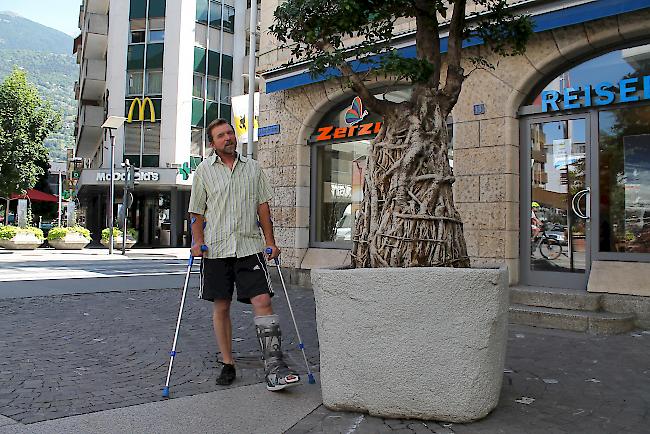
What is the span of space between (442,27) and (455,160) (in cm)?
178

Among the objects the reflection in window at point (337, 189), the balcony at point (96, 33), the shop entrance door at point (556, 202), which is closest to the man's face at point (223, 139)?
the shop entrance door at point (556, 202)

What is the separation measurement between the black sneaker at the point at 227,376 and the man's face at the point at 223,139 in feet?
5.11

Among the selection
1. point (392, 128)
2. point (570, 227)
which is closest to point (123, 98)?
point (570, 227)

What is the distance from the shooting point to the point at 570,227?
759cm

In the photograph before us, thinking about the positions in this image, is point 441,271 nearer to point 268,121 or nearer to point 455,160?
point 455,160

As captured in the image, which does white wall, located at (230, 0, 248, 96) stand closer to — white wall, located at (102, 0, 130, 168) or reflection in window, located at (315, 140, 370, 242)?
white wall, located at (102, 0, 130, 168)

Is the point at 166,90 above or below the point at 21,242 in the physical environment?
above

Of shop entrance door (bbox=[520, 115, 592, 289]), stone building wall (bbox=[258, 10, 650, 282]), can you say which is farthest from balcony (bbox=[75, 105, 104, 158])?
shop entrance door (bbox=[520, 115, 592, 289])

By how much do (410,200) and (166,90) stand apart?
28.7 metres

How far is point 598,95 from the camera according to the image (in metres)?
7.23

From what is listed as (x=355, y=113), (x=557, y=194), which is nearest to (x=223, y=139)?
(x=557, y=194)

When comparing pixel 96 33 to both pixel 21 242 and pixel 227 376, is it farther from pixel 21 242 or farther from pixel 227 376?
pixel 227 376

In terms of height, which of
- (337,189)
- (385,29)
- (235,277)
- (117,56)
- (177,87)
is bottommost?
(235,277)

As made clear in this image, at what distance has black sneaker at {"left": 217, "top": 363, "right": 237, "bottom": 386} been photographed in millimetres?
4211
